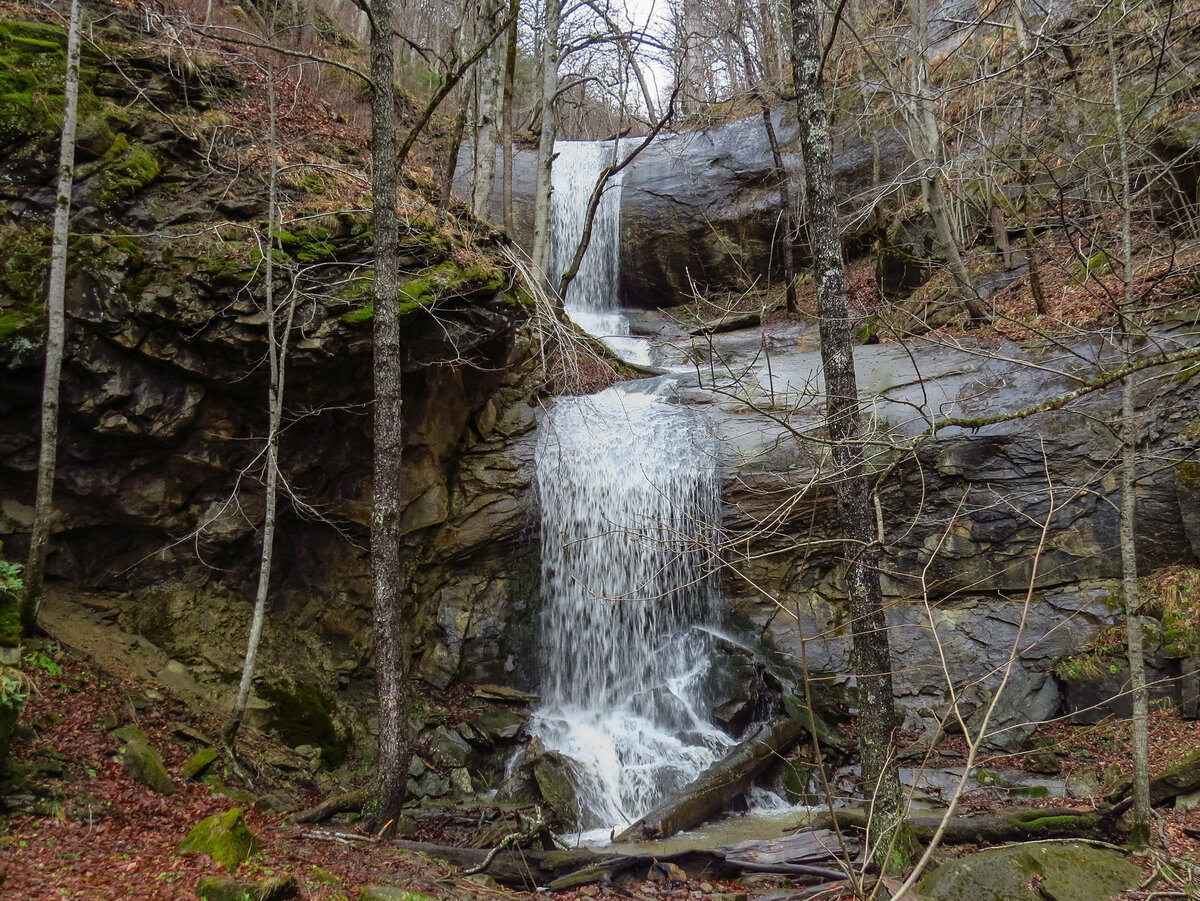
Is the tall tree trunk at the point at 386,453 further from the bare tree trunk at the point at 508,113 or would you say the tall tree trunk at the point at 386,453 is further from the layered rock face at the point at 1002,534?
the bare tree trunk at the point at 508,113

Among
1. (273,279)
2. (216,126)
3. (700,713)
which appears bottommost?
(700,713)

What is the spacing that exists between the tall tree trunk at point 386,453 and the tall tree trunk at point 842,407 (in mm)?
4122

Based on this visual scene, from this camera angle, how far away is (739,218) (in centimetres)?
1780

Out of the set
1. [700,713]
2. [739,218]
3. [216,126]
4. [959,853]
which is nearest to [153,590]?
[216,126]

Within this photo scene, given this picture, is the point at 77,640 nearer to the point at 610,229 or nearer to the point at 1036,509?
the point at 1036,509

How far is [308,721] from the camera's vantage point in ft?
28.3

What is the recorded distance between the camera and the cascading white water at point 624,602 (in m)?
9.46

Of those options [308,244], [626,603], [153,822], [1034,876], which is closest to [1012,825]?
[1034,876]

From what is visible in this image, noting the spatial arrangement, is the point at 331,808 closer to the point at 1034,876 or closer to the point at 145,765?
the point at 145,765

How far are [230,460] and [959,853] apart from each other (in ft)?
29.5

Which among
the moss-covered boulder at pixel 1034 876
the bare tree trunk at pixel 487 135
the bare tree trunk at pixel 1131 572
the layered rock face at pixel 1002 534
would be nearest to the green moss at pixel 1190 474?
the layered rock face at pixel 1002 534

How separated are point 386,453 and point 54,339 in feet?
10.7

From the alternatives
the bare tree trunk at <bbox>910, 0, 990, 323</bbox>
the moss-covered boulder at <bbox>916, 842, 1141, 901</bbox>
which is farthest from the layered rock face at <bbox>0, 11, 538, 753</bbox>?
the bare tree trunk at <bbox>910, 0, 990, 323</bbox>

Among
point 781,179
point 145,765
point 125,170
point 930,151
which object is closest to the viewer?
point 145,765
